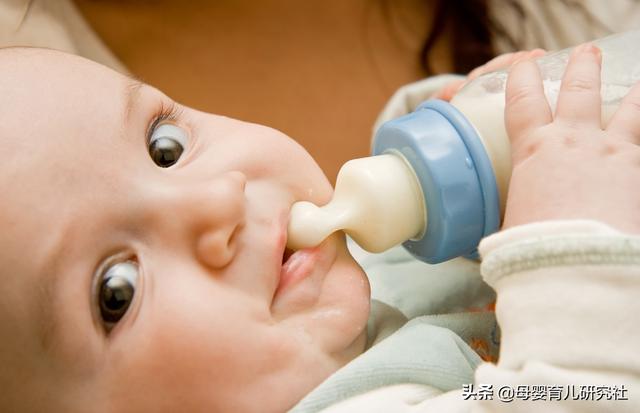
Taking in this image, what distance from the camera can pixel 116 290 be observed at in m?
0.84

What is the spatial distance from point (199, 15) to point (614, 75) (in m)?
1.22

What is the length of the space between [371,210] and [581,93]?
0.95 feet

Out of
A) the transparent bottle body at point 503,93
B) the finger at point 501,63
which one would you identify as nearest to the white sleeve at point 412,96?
the finger at point 501,63

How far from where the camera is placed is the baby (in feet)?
2.66

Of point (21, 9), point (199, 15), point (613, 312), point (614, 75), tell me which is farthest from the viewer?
point (199, 15)

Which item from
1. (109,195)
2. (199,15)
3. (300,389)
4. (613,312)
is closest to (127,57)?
(199,15)

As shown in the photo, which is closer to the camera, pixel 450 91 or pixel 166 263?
pixel 166 263

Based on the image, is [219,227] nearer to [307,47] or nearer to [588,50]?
[588,50]

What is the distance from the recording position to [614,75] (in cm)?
95

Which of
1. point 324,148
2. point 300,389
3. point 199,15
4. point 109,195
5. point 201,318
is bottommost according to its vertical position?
point 300,389

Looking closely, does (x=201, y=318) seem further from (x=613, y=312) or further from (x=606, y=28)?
(x=606, y=28)

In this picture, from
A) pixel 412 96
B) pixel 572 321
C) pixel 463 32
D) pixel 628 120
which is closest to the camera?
pixel 572 321

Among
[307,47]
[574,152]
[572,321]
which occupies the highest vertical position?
[307,47]

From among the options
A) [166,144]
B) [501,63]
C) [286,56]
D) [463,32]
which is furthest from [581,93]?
[286,56]
